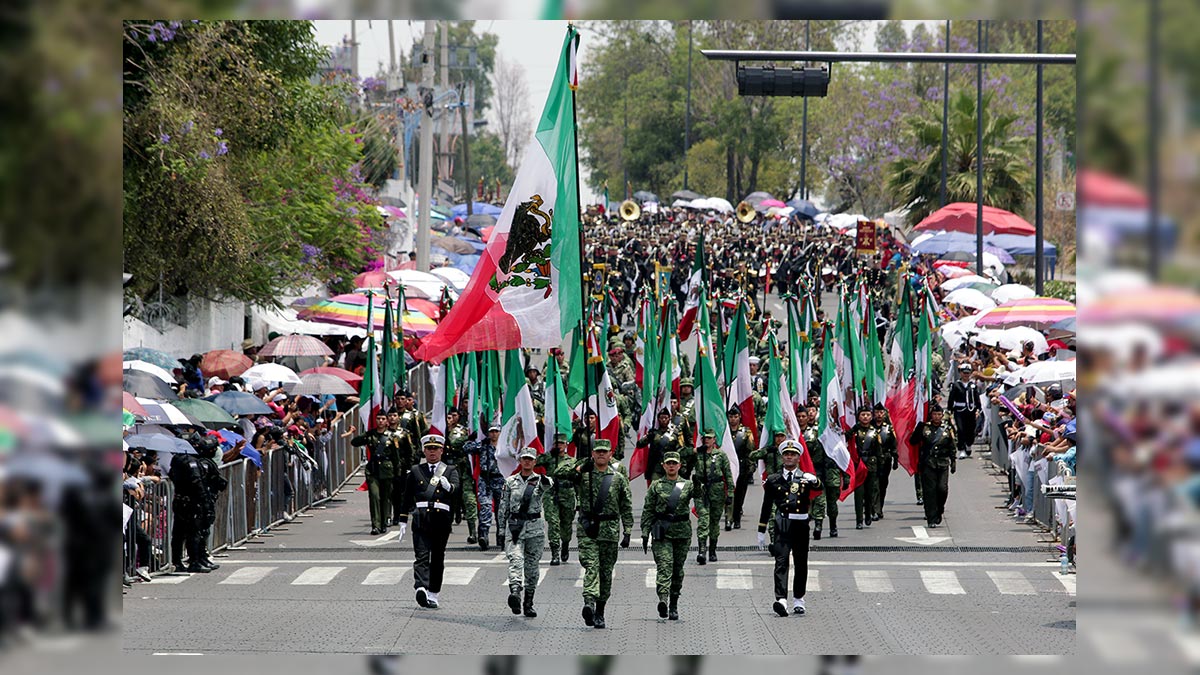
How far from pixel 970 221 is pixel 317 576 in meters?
32.9

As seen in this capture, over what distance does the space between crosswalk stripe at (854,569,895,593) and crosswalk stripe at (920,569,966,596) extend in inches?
16.5

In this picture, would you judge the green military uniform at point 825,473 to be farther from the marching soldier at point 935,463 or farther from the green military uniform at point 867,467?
the marching soldier at point 935,463

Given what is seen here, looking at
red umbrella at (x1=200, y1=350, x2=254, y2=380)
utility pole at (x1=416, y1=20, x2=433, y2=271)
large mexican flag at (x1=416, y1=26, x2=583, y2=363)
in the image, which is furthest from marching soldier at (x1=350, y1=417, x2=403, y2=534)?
utility pole at (x1=416, y1=20, x2=433, y2=271)

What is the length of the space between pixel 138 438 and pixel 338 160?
19081 mm

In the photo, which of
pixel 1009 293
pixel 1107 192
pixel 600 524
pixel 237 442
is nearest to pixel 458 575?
pixel 237 442

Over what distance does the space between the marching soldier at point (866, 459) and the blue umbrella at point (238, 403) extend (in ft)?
26.1

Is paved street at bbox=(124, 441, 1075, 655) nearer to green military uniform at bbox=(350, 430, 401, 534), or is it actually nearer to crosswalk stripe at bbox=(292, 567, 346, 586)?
crosswalk stripe at bbox=(292, 567, 346, 586)

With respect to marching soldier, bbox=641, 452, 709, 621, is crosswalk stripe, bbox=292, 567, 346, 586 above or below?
below

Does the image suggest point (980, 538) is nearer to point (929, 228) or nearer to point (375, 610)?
point (375, 610)

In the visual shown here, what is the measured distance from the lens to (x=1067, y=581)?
63.2ft

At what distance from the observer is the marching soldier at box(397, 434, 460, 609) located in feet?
57.2

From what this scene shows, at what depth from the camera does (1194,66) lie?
27.6ft

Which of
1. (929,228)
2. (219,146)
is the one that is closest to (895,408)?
(219,146)

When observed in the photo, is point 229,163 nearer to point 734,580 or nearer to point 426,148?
point 734,580
